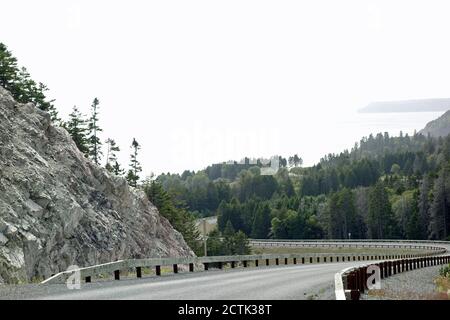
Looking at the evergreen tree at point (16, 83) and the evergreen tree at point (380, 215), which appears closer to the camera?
the evergreen tree at point (16, 83)

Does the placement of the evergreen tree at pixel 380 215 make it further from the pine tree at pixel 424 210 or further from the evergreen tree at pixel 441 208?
the evergreen tree at pixel 441 208

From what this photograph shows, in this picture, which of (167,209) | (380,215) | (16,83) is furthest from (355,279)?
(380,215)

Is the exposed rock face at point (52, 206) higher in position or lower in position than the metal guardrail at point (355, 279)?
higher

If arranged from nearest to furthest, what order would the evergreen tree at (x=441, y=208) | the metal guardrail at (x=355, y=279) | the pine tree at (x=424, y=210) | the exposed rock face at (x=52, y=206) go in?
1. the metal guardrail at (x=355, y=279)
2. the exposed rock face at (x=52, y=206)
3. the evergreen tree at (x=441, y=208)
4. the pine tree at (x=424, y=210)

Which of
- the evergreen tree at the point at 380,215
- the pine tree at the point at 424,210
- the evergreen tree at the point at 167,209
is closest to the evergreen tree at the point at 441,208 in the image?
the pine tree at the point at 424,210

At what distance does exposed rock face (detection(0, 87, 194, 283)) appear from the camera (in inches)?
1359

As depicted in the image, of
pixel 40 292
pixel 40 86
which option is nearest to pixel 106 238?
pixel 40 292

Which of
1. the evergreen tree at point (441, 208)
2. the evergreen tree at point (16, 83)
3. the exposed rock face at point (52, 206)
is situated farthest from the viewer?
the evergreen tree at point (441, 208)

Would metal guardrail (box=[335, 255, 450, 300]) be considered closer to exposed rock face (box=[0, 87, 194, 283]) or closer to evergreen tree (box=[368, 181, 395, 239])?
exposed rock face (box=[0, 87, 194, 283])

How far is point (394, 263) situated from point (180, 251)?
106 ft

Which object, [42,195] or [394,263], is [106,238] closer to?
[42,195]

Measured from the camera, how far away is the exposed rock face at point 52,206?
1359 inches
